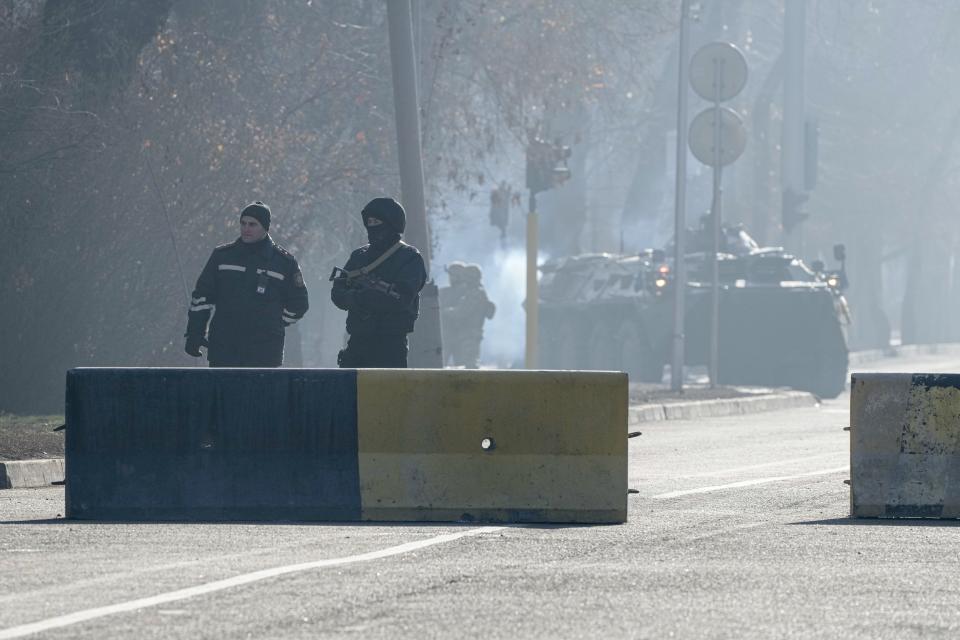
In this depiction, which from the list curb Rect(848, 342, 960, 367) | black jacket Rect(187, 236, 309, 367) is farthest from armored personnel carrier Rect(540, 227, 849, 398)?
black jacket Rect(187, 236, 309, 367)

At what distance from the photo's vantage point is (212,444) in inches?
448

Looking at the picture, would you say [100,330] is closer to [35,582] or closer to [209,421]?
[209,421]

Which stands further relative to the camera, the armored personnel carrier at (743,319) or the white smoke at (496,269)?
the white smoke at (496,269)

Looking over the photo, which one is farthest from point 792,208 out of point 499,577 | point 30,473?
point 499,577

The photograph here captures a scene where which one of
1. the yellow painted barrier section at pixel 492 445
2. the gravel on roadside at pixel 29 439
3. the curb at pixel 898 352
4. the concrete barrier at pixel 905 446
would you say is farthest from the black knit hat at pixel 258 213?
the curb at pixel 898 352

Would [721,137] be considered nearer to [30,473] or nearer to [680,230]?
[680,230]

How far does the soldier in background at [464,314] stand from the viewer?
35312 mm

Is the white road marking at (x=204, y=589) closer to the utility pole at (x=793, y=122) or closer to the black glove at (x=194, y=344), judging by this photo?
the black glove at (x=194, y=344)

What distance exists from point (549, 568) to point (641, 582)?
0.53 meters

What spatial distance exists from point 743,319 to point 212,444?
22.1 m

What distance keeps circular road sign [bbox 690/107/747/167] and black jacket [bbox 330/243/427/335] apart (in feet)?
50.7

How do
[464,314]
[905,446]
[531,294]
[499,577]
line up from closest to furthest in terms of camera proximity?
[499,577], [905,446], [531,294], [464,314]

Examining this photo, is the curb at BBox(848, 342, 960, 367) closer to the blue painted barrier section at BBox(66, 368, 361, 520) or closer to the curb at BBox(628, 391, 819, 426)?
the curb at BBox(628, 391, 819, 426)

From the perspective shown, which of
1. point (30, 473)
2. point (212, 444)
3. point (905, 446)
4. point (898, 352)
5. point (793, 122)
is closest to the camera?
point (212, 444)
